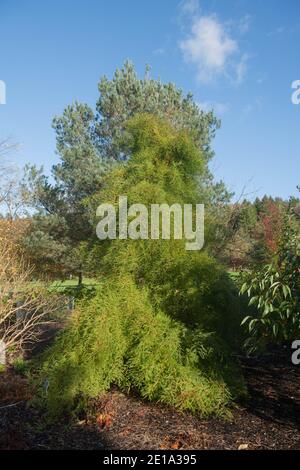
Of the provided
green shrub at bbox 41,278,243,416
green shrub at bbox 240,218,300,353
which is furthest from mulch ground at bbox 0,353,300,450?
green shrub at bbox 240,218,300,353

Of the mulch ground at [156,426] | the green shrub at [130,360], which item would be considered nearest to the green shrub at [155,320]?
the green shrub at [130,360]

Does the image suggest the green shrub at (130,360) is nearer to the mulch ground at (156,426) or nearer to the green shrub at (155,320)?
the green shrub at (155,320)

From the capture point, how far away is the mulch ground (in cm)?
337

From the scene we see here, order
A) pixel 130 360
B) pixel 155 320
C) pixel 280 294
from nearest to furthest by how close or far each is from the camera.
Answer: pixel 280 294
pixel 130 360
pixel 155 320

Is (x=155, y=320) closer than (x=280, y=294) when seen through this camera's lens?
No

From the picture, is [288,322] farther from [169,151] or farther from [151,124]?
[151,124]

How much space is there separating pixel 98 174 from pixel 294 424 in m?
7.37

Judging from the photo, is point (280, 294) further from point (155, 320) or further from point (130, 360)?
point (130, 360)

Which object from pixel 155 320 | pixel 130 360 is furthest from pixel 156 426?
pixel 155 320

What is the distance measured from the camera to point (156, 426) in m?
3.77

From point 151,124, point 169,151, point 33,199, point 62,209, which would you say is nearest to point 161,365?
point 169,151

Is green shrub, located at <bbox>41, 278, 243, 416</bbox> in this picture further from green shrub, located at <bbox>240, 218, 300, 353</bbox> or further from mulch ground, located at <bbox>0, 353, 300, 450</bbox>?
green shrub, located at <bbox>240, 218, 300, 353</bbox>

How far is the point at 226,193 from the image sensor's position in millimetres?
10688

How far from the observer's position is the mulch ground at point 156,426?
3369 mm
